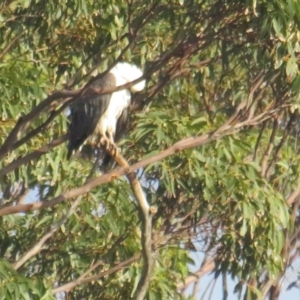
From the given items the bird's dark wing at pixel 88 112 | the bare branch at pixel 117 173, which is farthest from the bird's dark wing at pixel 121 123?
the bare branch at pixel 117 173

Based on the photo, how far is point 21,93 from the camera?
745cm

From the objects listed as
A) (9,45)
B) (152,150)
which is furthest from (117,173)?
(9,45)

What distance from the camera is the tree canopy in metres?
6.82

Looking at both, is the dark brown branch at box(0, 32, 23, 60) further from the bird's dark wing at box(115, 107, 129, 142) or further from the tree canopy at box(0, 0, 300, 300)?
the bird's dark wing at box(115, 107, 129, 142)

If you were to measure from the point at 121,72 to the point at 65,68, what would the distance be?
48 centimetres

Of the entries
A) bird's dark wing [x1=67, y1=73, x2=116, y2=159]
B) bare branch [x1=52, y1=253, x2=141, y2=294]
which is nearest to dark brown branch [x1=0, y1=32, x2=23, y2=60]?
bird's dark wing [x1=67, y1=73, x2=116, y2=159]

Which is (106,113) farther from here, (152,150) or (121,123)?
(152,150)

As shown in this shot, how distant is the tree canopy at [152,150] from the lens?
682 cm

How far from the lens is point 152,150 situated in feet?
26.3

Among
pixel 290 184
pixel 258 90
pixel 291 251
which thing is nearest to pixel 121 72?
pixel 258 90

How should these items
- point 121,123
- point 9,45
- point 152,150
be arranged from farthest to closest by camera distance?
1. point 121,123
2. point 152,150
3. point 9,45

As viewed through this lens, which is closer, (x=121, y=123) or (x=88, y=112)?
(x=88, y=112)

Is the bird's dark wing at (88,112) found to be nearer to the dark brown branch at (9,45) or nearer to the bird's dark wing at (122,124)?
the bird's dark wing at (122,124)

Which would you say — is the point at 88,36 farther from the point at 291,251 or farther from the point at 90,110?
the point at 291,251
